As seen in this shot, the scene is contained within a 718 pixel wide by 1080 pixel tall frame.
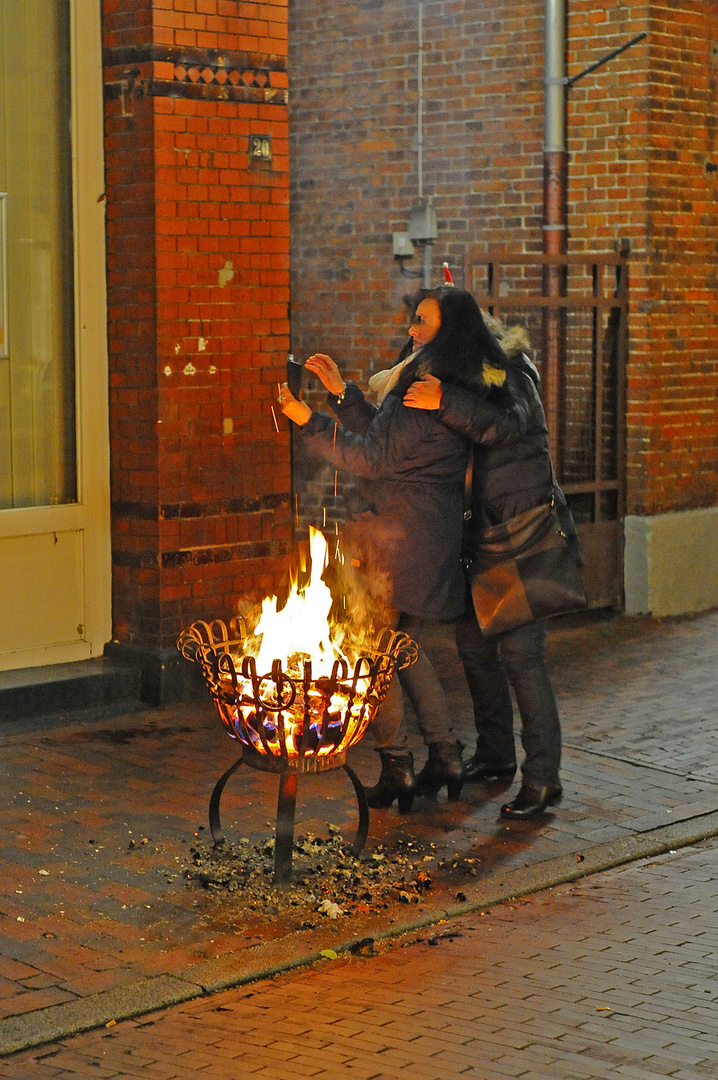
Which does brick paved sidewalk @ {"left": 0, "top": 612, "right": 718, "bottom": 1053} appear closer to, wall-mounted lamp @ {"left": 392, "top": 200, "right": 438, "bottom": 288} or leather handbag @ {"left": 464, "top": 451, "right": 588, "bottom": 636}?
leather handbag @ {"left": 464, "top": 451, "right": 588, "bottom": 636}

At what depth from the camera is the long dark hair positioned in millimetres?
6504

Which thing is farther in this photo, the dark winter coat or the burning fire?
the dark winter coat

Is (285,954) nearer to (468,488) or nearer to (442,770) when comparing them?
(442,770)

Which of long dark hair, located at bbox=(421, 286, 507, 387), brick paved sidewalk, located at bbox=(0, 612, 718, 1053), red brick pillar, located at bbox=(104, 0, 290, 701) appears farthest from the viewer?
red brick pillar, located at bbox=(104, 0, 290, 701)

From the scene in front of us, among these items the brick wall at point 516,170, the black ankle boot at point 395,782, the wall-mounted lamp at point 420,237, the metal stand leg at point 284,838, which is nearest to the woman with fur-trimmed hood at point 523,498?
the black ankle boot at point 395,782

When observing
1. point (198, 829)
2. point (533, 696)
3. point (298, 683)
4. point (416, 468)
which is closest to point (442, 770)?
point (533, 696)

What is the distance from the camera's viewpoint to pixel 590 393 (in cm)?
1119

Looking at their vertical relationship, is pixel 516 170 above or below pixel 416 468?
above

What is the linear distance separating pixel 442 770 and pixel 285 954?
180cm

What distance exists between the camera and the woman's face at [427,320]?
654 centimetres

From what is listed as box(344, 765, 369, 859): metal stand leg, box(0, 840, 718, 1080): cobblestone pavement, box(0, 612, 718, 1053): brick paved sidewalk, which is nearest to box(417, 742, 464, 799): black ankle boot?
box(0, 612, 718, 1053): brick paved sidewalk

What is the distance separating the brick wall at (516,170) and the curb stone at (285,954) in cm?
526

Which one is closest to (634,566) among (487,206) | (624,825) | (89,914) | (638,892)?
(487,206)

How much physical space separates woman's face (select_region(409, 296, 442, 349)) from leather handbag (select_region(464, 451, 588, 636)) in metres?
0.81
